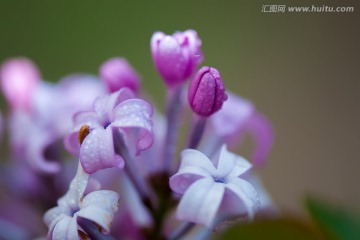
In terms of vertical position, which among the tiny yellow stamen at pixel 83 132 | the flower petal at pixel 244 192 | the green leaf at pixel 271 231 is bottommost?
the green leaf at pixel 271 231

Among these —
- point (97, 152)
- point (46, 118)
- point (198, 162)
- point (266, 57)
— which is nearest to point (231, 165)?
point (198, 162)

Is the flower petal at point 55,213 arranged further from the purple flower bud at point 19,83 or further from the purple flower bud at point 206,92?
the purple flower bud at point 19,83

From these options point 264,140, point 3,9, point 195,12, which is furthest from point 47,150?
point 3,9

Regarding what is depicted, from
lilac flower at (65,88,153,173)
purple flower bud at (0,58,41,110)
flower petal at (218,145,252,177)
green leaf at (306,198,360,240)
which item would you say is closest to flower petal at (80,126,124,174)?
lilac flower at (65,88,153,173)

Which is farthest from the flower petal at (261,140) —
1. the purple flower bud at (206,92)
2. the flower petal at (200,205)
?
the flower petal at (200,205)

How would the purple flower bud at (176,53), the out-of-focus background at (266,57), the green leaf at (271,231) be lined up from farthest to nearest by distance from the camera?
the out-of-focus background at (266,57), the purple flower bud at (176,53), the green leaf at (271,231)

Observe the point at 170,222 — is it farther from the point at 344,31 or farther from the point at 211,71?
the point at 344,31

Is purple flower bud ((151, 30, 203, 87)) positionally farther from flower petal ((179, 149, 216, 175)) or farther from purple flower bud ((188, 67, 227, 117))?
flower petal ((179, 149, 216, 175))
